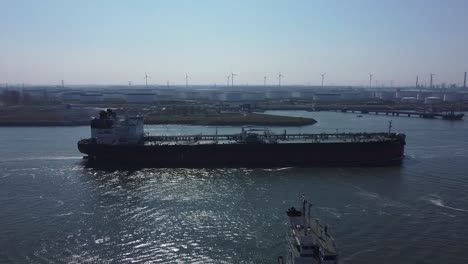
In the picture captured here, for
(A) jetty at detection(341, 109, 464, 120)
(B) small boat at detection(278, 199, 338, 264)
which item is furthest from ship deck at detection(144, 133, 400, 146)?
(A) jetty at detection(341, 109, 464, 120)

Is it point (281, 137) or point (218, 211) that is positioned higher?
point (281, 137)

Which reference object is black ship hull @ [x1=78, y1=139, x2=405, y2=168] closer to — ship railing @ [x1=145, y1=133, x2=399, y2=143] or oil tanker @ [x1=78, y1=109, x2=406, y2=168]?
oil tanker @ [x1=78, y1=109, x2=406, y2=168]

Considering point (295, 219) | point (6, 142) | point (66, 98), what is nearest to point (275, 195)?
point (295, 219)

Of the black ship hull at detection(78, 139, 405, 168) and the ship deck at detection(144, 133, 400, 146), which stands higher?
the ship deck at detection(144, 133, 400, 146)

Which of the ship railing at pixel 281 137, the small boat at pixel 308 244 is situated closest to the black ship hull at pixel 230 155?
the ship railing at pixel 281 137

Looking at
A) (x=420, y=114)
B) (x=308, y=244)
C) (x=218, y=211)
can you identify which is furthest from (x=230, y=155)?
(x=420, y=114)

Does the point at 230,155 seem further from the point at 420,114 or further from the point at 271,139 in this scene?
the point at 420,114
